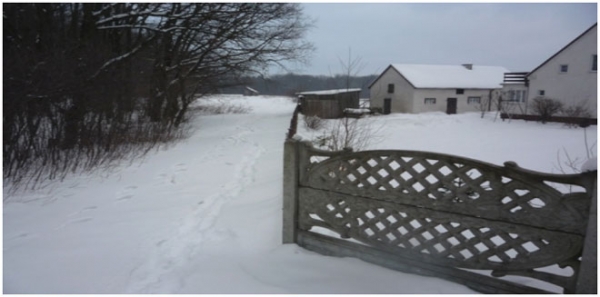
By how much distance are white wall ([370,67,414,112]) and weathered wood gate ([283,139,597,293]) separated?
34.0 metres

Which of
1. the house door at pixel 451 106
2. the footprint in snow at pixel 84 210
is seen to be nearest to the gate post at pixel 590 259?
the footprint in snow at pixel 84 210

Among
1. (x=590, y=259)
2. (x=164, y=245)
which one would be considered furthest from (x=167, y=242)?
(x=590, y=259)

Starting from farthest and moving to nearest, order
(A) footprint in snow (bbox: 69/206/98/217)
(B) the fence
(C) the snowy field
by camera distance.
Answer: (B) the fence, (A) footprint in snow (bbox: 69/206/98/217), (C) the snowy field

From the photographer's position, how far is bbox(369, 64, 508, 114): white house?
37562mm

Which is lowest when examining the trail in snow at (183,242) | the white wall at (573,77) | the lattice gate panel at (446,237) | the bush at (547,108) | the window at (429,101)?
the trail in snow at (183,242)

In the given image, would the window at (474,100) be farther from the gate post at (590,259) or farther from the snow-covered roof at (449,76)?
the gate post at (590,259)

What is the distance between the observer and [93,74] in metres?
8.55

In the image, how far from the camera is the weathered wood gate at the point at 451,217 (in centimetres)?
268

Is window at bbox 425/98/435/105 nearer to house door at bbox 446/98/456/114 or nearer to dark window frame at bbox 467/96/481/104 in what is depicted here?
house door at bbox 446/98/456/114

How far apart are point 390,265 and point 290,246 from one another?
1.12m

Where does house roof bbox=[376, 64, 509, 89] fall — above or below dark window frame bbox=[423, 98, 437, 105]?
above

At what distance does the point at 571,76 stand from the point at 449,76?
14.5 m

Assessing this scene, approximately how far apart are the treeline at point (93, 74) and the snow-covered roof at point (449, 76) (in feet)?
79.1

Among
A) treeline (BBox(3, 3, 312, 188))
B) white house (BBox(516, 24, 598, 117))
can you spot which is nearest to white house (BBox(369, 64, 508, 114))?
white house (BBox(516, 24, 598, 117))
